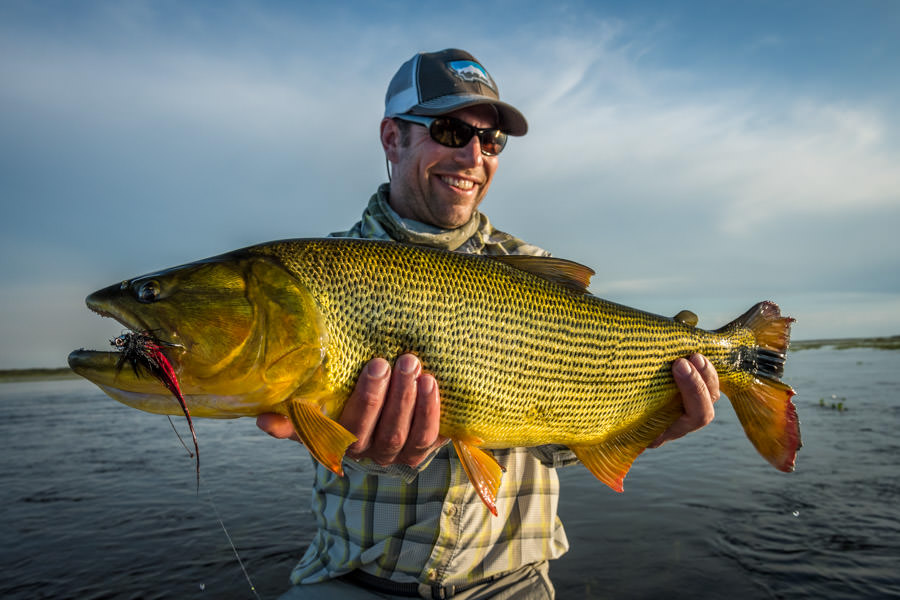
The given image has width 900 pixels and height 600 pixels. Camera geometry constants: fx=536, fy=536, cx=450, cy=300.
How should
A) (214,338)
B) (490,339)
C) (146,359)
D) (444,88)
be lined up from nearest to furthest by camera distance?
(146,359), (214,338), (490,339), (444,88)

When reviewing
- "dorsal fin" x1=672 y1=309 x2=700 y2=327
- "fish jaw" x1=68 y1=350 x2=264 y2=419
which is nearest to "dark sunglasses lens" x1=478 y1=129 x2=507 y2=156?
"dorsal fin" x1=672 y1=309 x2=700 y2=327

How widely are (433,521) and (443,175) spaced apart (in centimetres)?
230

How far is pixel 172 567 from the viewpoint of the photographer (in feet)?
22.0

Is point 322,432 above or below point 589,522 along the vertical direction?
above

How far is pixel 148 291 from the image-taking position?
213cm

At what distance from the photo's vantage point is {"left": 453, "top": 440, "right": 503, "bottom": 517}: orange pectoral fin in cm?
246

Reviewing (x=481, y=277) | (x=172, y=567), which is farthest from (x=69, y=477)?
(x=481, y=277)

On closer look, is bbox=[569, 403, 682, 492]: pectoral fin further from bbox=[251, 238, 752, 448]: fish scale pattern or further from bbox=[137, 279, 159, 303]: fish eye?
bbox=[137, 279, 159, 303]: fish eye

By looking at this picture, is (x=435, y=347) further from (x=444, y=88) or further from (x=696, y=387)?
(x=444, y=88)

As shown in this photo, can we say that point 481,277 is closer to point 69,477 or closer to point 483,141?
point 483,141

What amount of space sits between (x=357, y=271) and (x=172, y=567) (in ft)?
21.0

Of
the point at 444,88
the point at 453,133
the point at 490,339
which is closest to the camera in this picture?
the point at 490,339

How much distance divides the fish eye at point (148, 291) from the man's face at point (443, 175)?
213 cm

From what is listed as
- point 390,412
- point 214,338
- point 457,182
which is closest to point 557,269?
point 390,412
